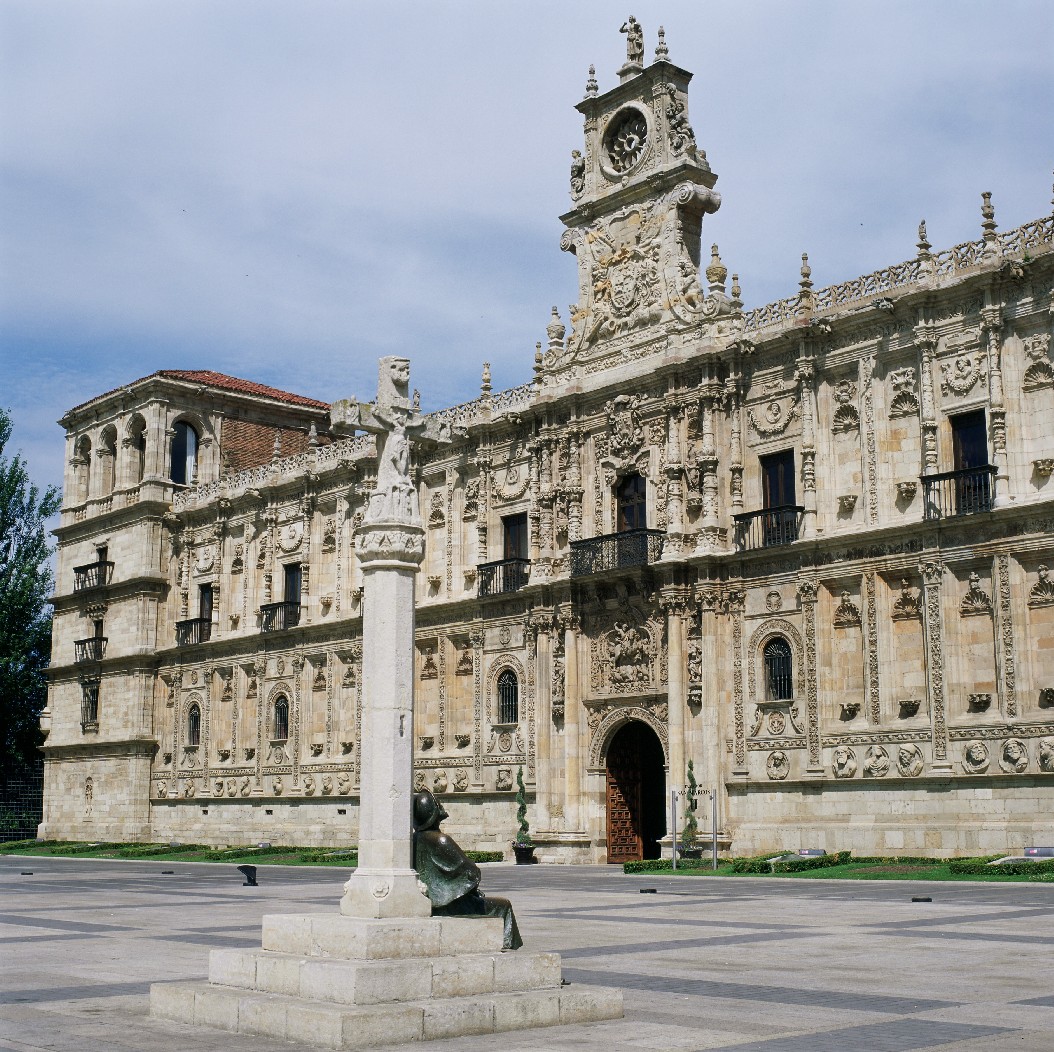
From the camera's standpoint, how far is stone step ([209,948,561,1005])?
1070 cm

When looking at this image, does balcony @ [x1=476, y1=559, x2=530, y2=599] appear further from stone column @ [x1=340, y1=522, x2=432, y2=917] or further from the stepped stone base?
the stepped stone base

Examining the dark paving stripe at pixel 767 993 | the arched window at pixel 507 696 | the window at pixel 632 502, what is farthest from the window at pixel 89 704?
the dark paving stripe at pixel 767 993

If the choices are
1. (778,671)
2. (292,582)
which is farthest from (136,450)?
(778,671)

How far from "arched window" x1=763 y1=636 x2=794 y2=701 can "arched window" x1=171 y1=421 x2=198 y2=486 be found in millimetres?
30995

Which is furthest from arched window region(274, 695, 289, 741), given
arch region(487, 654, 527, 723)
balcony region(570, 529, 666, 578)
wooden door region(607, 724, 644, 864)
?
balcony region(570, 529, 666, 578)

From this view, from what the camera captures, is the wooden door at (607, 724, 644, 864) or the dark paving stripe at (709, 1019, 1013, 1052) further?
the wooden door at (607, 724, 644, 864)

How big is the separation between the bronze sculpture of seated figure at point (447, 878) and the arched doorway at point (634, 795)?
1090 inches

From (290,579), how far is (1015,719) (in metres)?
29.8

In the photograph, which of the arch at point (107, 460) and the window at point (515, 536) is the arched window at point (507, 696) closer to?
the window at point (515, 536)

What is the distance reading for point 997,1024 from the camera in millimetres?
10602

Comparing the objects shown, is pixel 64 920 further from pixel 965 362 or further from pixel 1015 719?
pixel 965 362

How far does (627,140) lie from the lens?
139ft

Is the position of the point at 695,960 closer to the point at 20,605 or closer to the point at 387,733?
the point at 387,733

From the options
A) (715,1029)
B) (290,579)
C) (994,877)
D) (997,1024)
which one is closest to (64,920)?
(715,1029)
